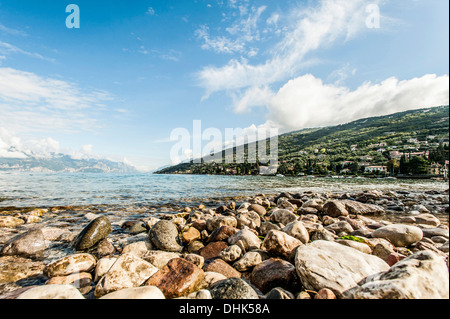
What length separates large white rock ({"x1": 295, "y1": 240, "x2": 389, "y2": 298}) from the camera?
2.94 meters

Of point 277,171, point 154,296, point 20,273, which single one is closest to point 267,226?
point 154,296

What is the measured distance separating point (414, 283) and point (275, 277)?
6.45 ft

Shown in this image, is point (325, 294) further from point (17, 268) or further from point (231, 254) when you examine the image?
point (17, 268)

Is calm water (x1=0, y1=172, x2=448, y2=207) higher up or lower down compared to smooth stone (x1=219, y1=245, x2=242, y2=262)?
lower down

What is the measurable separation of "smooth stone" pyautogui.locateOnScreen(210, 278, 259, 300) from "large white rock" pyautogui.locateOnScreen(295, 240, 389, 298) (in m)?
1.00

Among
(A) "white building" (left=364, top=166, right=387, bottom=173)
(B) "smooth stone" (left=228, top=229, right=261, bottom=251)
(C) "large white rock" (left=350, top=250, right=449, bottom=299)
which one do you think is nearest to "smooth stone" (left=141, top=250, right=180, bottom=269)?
(B) "smooth stone" (left=228, top=229, right=261, bottom=251)

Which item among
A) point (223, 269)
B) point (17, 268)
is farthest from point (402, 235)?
point (17, 268)

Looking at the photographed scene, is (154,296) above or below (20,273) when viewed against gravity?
above

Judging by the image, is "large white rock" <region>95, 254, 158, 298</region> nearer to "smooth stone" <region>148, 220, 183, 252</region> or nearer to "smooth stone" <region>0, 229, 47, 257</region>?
"smooth stone" <region>148, 220, 183, 252</region>

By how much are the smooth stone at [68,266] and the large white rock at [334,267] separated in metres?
4.59
